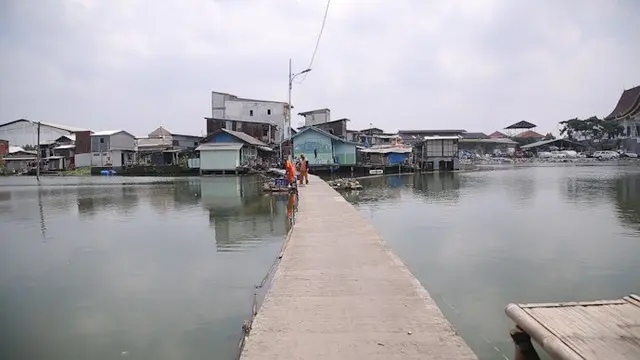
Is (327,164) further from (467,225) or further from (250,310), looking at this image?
(250,310)

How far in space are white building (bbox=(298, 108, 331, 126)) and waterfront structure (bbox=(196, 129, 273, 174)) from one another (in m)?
12.2

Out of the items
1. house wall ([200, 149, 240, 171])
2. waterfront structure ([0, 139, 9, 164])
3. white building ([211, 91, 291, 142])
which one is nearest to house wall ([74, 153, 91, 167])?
waterfront structure ([0, 139, 9, 164])

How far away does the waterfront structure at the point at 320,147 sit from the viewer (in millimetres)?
37938

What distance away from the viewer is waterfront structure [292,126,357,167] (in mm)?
37938

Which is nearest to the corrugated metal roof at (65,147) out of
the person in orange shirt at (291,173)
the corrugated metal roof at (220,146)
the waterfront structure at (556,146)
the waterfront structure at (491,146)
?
the corrugated metal roof at (220,146)

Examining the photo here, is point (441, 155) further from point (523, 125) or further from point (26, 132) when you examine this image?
point (26, 132)

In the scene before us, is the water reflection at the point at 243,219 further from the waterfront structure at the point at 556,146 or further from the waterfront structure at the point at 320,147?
the waterfront structure at the point at 556,146

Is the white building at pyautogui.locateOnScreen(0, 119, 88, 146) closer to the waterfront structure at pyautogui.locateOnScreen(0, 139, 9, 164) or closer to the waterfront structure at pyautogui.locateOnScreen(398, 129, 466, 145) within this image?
the waterfront structure at pyautogui.locateOnScreen(0, 139, 9, 164)

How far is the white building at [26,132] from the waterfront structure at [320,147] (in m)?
32.4

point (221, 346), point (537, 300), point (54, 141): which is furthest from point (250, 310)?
point (54, 141)

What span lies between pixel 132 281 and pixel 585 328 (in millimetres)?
6678

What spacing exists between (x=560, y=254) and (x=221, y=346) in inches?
290

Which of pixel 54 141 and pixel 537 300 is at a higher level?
pixel 54 141

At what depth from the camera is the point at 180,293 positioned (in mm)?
6625
